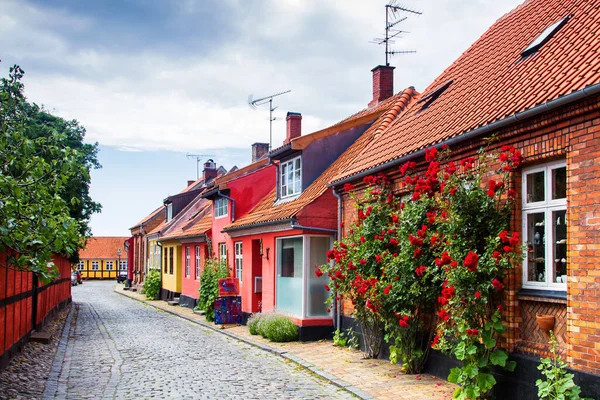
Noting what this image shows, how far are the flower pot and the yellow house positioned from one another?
71.7 meters

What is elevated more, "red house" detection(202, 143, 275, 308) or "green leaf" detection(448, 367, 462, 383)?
"red house" detection(202, 143, 275, 308)

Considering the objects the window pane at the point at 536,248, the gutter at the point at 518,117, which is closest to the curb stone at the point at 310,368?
the window pane at the point at 536,248

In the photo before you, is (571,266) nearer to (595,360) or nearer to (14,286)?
(595,360)

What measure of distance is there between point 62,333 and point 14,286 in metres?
5.85

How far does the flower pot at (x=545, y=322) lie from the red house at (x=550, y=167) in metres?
0.07

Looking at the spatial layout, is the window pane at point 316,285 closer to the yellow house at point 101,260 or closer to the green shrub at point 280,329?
the green shrub at point 280,329

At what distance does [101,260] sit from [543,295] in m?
73.9

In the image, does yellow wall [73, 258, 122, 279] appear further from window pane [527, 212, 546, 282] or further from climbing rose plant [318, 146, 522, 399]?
window pane [527, 212, 546, 282]

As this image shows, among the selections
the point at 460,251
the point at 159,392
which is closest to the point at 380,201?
the point at 460,251

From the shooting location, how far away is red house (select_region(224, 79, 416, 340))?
15.4m

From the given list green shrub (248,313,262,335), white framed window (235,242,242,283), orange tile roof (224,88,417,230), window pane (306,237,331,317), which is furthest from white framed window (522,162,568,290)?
white framed window (235,242,242,283)

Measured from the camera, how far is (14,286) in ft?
41.5

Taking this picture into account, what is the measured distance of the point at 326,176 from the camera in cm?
1709

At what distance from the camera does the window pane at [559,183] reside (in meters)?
7.64
